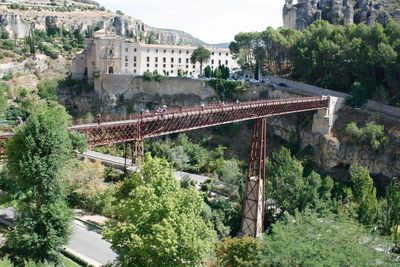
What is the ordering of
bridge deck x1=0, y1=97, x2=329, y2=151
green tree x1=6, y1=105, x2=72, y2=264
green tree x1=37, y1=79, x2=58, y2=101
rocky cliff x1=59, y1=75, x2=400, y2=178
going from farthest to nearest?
green tree x1=37, y1=79, x2=58, y2=101, rocky cliff x1=59, y1=75, x2=400, y2=178, bridge deck x1=0, y1=97, x2=329, y2=151, green tree x1=6, y1=105, x2=72, y2=264

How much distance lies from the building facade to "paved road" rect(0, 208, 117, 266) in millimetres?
42241

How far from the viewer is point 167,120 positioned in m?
30.2

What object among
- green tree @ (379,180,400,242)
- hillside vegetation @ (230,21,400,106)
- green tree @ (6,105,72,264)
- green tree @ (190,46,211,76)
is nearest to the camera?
green tree @ (6,105,72,264)

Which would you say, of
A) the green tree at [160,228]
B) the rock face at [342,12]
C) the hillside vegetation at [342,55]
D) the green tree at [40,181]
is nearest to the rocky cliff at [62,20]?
the rock face at [342,12]

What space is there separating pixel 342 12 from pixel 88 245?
208 feet

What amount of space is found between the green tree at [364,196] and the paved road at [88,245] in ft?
65.1

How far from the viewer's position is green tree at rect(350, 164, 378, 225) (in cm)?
3494

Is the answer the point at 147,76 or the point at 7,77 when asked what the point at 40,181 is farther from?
the point at 7,77

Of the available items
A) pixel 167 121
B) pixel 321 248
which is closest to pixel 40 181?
pixel 167 121

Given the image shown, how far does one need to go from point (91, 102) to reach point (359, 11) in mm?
45485

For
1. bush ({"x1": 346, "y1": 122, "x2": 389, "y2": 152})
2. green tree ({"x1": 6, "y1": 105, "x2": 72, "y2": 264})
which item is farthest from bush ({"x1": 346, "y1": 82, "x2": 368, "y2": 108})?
green tree ({"x1": 6, "y1": 105, "x2": 72, "y2": 264})

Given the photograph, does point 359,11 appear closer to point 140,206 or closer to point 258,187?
point 258,187

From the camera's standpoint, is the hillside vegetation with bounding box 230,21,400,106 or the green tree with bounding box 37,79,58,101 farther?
the green tree with bounding box 37,79,58,101

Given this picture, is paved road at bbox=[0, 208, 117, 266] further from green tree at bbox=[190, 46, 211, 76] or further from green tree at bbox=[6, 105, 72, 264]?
green tree at bbox=[190, 46, 211, 76]
